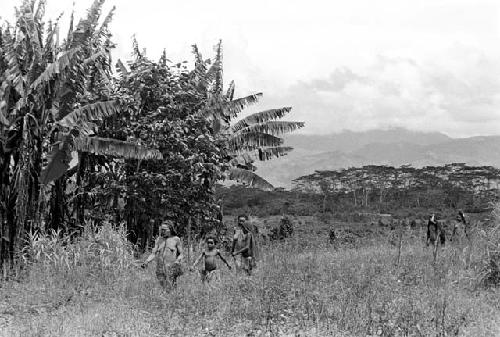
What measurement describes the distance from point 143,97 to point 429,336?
35.4 ft

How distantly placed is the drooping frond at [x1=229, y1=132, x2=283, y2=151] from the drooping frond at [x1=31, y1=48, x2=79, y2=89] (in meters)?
6.63

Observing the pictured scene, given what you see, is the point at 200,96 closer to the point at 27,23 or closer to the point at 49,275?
the point at 27,23

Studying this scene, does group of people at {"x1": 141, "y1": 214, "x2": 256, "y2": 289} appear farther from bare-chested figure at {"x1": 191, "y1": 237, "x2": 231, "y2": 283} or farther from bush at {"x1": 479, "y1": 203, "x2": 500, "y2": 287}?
bush at {"x1": 479, "y1": 203, "x2": 500, "y2": 287}

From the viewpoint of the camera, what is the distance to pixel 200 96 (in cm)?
1647

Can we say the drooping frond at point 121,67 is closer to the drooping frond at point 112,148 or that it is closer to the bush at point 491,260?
the drooping frond at point 112,148

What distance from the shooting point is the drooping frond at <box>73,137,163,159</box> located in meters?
13.1

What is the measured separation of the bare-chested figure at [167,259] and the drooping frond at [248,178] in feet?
24.5

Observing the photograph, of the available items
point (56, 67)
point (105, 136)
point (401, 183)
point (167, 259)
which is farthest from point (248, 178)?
point (401, 183)

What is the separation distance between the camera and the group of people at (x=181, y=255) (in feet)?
30.6

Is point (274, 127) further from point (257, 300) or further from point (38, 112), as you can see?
point (257, 300)

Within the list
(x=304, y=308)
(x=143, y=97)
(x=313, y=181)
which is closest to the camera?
(x=304, y=308)

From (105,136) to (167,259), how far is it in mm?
7249

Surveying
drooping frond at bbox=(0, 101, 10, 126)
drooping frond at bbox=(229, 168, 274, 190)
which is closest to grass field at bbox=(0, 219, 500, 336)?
drooping frond at bbox=(0, 101, 10, 126)

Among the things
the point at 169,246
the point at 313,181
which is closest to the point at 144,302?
the point at 169,246
